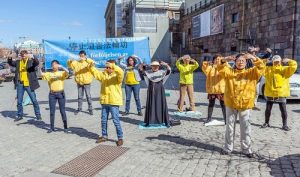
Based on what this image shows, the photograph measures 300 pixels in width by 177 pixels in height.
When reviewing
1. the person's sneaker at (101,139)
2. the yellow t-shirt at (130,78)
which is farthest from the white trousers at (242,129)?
the yellow t-shirt at (130,78)

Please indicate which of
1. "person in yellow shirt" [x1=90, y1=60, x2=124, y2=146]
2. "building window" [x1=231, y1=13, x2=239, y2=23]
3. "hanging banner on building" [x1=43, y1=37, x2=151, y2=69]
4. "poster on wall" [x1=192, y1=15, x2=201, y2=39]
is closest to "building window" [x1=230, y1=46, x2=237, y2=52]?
"building window" [x1=231, y1=13, x2=239, y2=23]

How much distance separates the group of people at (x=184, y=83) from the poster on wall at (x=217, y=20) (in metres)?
23.5

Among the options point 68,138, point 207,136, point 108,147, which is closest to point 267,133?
point 207,136

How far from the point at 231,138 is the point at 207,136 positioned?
1.36m

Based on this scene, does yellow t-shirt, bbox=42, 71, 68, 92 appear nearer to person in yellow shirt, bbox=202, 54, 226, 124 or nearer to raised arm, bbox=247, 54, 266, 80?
person in yellow shirt, bbox=202, 54, 226, 124

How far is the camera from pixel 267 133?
7301mm

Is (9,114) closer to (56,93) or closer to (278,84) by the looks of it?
(56,93)

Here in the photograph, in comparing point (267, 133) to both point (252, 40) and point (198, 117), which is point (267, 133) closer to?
point (198, 117)

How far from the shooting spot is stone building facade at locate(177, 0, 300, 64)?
19.9 m

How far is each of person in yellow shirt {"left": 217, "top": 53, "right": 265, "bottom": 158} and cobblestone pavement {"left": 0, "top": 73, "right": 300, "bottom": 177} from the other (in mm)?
329

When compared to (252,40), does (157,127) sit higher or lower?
lower

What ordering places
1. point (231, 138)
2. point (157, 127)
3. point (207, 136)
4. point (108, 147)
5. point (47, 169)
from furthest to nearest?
point (157, 127), point (207, 136), point (108, 147), point (231, 138), point (47, 169)

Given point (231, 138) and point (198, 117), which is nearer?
point (231, 138)

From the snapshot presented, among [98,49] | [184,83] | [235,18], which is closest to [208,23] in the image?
[235,18]
